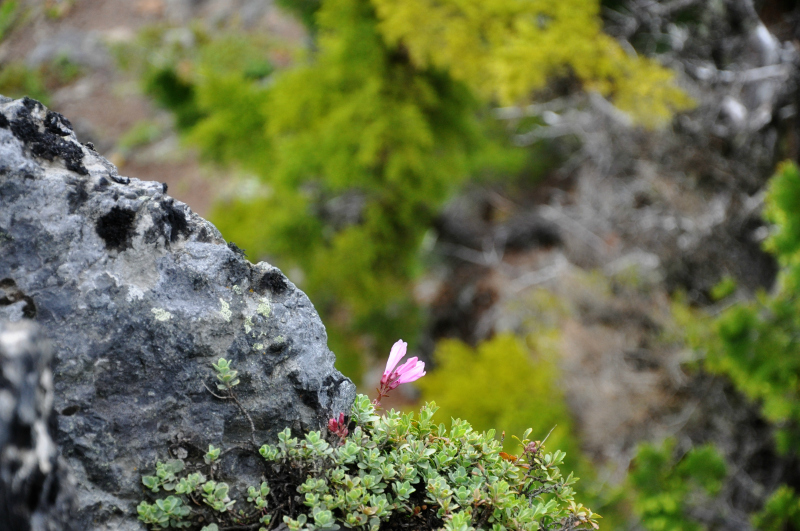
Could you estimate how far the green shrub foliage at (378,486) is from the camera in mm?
1167

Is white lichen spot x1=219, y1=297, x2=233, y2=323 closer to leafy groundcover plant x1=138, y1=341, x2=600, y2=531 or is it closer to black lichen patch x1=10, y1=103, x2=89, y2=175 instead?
leafy groundcover plant x1=138, y1=341, x2=600, y2=531

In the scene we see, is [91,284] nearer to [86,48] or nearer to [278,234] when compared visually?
[278,234]

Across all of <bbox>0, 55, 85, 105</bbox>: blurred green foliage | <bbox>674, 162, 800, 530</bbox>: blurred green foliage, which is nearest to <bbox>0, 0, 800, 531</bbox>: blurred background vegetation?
<bbox>674, 162, 800, 530</bbox>: blurred green foliage

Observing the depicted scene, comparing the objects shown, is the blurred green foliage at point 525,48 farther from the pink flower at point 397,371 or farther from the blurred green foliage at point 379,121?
the pink flower at point 397,371

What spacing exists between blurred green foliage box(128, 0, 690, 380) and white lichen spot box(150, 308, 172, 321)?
465 centimetres

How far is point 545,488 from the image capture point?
4.39 feet

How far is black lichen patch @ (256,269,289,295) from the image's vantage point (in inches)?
53.3

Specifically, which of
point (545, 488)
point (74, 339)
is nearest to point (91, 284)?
point (74, 339)

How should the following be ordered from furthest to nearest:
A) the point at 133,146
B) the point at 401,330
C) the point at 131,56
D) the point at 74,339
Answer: the point at 133,146 → the point at 131,56 → the point at 401,330 → the point at 74,339

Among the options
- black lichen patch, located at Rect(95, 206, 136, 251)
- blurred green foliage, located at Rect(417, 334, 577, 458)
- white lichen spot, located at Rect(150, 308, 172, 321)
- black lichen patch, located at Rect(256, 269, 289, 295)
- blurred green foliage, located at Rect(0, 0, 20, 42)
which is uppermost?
blurred green foliage, located at Rect(0, 0, 20, 42)

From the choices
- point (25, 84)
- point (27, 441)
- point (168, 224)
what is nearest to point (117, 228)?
point (168, 224)

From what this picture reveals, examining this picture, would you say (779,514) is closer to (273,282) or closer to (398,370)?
(398,370)

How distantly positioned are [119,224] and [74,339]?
0.26 m

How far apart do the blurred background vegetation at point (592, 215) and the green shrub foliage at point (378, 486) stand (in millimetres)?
2822
